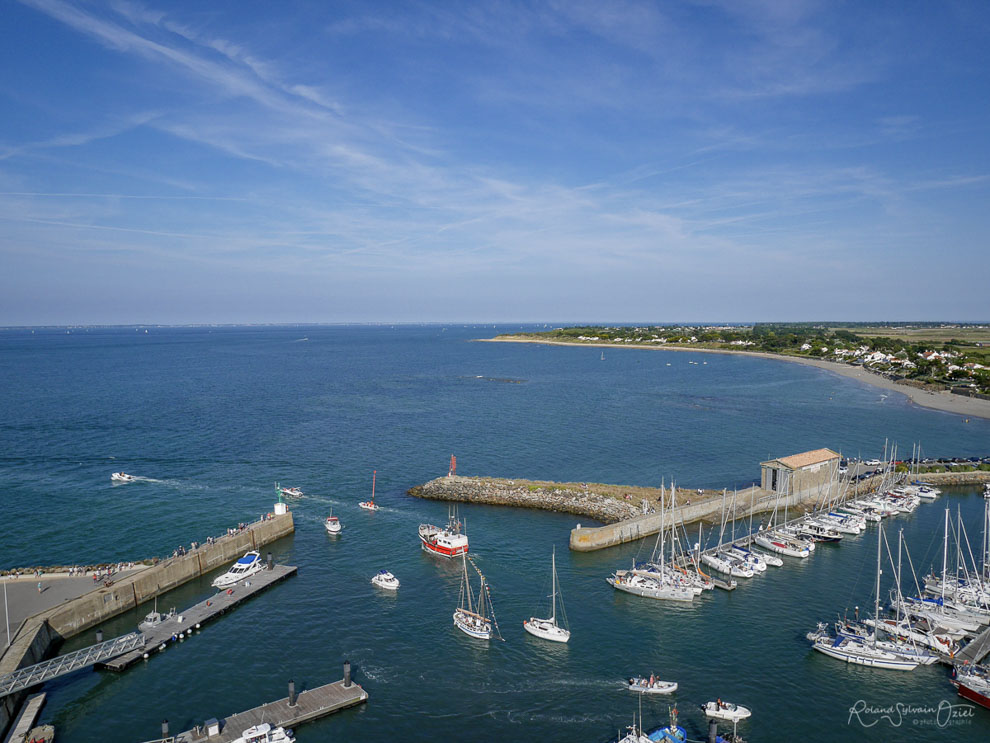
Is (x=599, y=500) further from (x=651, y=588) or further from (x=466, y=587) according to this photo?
(x=466, y=587)

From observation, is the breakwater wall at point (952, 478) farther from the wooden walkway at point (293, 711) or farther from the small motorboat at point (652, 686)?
the wooden walkway at point (293, 711)

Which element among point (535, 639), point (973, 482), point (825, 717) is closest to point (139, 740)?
point (535, 639)

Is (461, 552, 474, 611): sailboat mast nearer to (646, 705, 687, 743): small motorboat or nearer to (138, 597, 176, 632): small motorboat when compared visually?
(646, 705, 687, 743): small motorboat

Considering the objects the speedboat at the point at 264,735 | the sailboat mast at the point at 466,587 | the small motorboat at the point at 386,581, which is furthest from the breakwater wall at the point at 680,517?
the speedboat at the point at 264,735

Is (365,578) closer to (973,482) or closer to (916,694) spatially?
(916,694)

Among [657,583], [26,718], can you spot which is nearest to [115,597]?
[26,718]

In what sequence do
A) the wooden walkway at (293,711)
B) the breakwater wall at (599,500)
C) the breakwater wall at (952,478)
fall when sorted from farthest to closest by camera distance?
1. the breakwater wall at (952,478)
2. the breakwater wall at (599,500)
3. the wooden walkway at (293,711)

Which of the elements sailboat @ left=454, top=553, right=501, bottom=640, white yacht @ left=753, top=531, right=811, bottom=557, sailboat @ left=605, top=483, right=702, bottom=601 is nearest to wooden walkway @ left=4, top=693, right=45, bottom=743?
sailboat @ left=454, top=553, right=501, bottom=640
